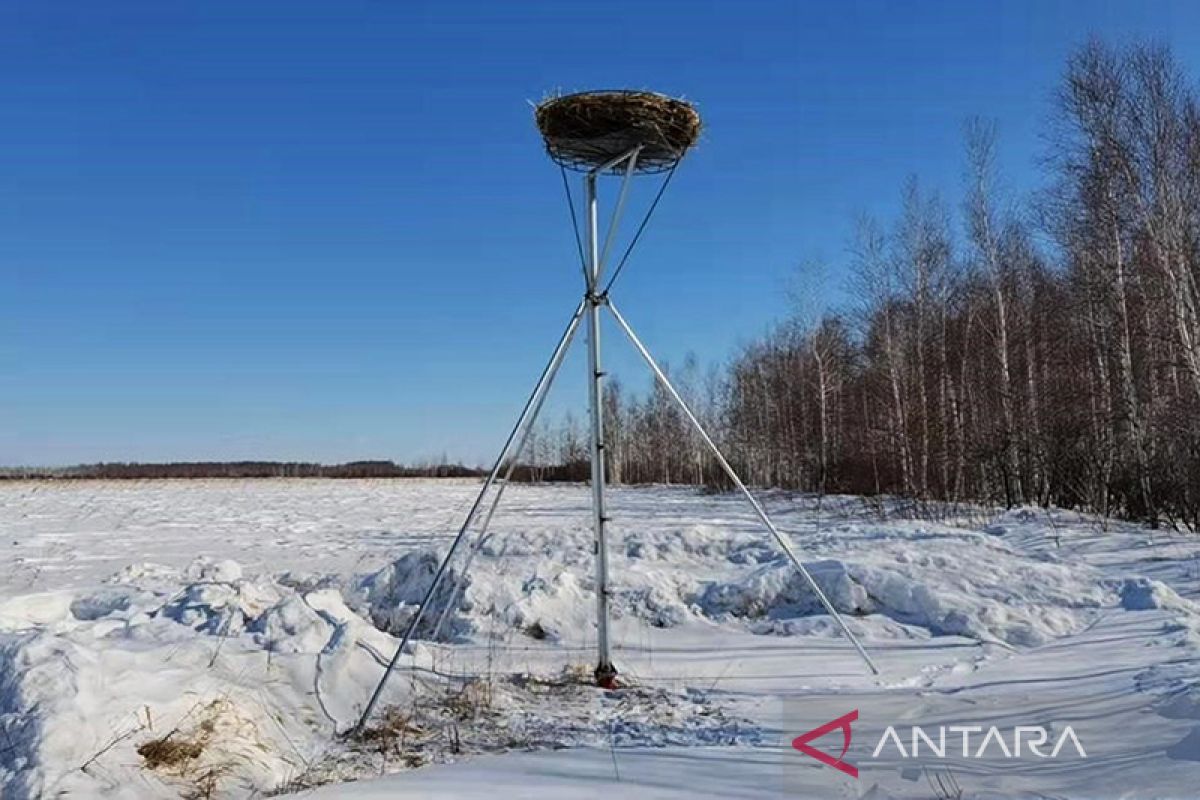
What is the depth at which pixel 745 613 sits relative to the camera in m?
6.68

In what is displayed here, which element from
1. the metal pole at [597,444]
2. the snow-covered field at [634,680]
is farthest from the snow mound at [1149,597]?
the metal pole at [597,444]

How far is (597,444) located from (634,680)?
1.50 meters

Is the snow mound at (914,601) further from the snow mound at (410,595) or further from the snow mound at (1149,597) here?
the snow mound at (410,595)

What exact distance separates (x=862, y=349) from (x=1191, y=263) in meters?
15.0

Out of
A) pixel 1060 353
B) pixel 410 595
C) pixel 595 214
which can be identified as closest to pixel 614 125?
pixel 595 214

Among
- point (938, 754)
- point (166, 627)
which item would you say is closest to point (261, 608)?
point (166, 627)

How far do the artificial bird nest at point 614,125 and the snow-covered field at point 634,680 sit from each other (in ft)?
10.3

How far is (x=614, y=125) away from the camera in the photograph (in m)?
4.36

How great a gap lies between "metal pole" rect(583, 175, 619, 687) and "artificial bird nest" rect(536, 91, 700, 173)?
28cm

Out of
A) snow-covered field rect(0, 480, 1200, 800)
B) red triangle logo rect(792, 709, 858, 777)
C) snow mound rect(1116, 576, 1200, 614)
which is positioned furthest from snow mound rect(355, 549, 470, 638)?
snow mound rect(1116, 576, 1200, 614)

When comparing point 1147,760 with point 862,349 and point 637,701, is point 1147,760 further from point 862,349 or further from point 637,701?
point 862,349

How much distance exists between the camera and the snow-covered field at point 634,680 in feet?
9.79

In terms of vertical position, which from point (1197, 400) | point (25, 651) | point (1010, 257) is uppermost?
point (1010, 257)

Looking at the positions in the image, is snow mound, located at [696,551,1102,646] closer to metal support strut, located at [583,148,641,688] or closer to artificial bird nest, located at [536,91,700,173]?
metal support strut, located at [583,148,641,688]
